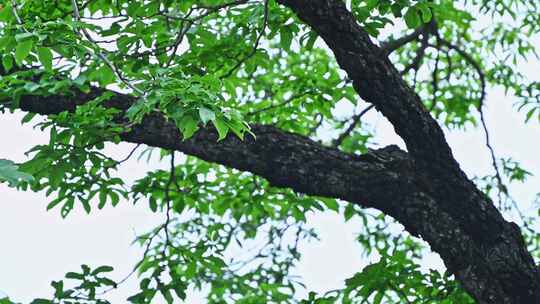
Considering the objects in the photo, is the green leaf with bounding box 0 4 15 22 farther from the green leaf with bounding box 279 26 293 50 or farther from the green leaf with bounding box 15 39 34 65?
the green leaf with bounding box 279 26 293 50

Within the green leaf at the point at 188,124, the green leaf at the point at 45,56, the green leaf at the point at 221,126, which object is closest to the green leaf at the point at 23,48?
the green leaf at the point at 45,56

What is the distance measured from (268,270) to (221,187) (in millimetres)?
1250

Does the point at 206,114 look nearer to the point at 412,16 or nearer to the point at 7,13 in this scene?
the point at 7,13

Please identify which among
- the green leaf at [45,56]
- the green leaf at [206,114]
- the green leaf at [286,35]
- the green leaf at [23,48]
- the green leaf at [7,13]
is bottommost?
the green leaf at [206,114]

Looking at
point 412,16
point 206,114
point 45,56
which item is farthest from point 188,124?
point 412,16

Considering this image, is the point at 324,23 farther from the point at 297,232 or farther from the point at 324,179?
the point at 297,232

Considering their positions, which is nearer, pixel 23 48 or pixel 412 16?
pixel 23 48

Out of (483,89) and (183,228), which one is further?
(183,228)

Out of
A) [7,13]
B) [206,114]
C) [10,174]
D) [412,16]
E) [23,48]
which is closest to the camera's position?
[10,174]

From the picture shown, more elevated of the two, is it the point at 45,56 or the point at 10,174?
the point at 45,56

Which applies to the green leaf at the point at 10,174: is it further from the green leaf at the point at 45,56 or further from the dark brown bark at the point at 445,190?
the dark brown bark at the point at 445,190

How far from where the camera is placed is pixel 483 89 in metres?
6.32

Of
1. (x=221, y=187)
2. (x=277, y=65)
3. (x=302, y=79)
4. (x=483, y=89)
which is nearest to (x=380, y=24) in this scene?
(x=302, y=79)

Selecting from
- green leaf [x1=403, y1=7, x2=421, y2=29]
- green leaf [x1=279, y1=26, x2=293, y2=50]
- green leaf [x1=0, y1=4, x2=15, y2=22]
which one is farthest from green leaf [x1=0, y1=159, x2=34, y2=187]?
green leaf [x1=403, y1=7, x2=421, y2=29]
